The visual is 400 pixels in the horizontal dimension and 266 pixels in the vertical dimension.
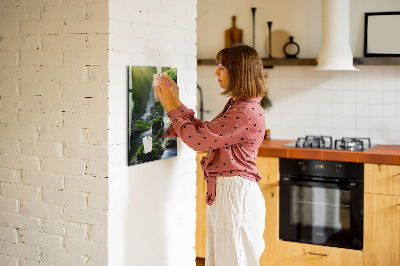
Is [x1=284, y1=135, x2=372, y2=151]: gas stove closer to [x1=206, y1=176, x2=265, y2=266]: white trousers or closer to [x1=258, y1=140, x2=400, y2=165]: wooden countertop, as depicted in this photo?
[x1=258, y1=140, x2=400, y2=165]: wooden countertop

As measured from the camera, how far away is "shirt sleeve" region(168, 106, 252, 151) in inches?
100

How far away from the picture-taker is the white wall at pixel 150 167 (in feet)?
8.35

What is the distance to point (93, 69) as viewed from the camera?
2500 millimetres

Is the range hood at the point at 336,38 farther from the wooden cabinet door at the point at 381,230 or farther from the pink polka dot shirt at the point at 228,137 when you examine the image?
the pink polka dot shirt at the point at 228,137

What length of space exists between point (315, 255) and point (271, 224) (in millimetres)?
379

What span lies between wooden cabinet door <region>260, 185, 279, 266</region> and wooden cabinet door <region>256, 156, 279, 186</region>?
0.04 m

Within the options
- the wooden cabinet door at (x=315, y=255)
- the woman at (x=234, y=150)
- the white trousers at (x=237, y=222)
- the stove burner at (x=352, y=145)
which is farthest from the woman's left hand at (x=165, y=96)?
the wooden cabinet door at (x=315, y=255)

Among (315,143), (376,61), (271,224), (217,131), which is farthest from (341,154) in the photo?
(217,131)

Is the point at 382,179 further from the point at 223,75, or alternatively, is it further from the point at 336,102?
the point at 223,75

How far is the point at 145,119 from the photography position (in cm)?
274

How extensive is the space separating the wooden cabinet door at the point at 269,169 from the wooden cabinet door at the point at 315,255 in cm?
46

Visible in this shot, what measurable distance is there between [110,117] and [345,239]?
219 cm

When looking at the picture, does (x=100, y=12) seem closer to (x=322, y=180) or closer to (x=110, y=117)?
(x=110, y=117)

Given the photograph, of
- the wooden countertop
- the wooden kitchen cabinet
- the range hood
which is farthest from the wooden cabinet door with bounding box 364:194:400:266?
the range hood
